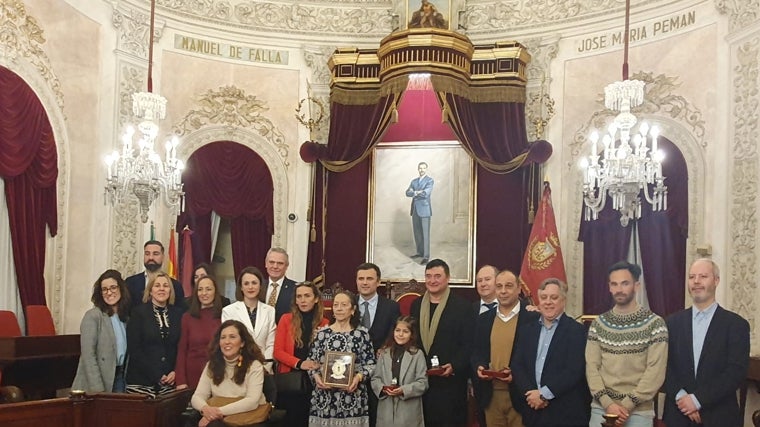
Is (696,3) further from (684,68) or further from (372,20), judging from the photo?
(372,20)

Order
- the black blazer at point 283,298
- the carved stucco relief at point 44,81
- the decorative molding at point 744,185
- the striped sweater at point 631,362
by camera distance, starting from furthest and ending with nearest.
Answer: the carved stucco relief at point 44,81 → the decorative molding at point 744,185 → the black blazer at point 283,298 → the striped sweater at point 631,362

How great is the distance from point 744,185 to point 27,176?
6.76 m

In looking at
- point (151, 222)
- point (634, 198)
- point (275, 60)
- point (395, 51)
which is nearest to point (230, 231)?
point (151, 222)

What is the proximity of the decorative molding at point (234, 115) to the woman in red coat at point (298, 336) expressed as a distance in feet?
15.1

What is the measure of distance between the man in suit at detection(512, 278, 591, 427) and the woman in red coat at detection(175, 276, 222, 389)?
2107 millimetres

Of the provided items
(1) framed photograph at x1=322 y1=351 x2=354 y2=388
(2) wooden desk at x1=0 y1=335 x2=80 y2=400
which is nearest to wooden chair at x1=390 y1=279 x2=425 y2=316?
(2) wooden desk at x1=0 y1=335 x2=80 y2=400

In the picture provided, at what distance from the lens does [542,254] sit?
849cm

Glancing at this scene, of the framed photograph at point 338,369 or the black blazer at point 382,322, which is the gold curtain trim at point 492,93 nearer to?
the black blazer at point 382,322

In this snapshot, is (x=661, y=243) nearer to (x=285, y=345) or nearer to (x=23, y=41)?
(x=285, y=345)

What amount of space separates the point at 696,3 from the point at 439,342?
5.08 meters

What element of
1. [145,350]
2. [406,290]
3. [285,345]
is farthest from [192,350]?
[406,290]

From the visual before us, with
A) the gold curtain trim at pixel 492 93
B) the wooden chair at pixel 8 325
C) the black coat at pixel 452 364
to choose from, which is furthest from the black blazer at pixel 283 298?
the gold curtain trim at pixel 492 93

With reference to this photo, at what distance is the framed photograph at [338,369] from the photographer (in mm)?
4945

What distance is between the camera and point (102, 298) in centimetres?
543
